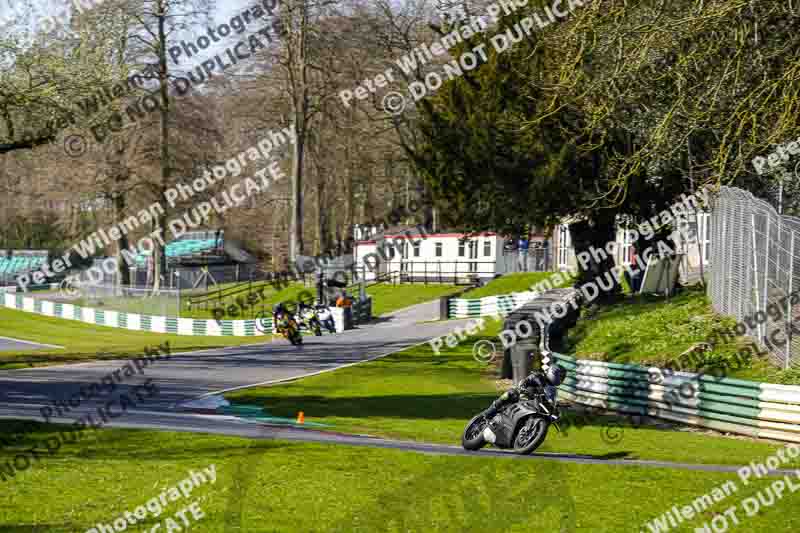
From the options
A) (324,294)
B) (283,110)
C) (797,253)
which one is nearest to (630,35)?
(797,253)

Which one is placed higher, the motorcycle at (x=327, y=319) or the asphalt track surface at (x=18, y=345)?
the motorcycle at (x=327, y=319)

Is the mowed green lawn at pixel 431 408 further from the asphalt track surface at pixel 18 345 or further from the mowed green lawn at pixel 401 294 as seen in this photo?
the mowed green lawn at pixel 401 294

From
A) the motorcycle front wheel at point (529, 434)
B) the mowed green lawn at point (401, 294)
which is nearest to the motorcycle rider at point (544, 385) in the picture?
the motorcycle front wheel at point (529, 434)

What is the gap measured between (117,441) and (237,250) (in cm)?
6438

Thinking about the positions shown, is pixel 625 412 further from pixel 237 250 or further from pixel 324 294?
pixel 237 250

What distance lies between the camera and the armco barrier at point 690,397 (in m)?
13.8

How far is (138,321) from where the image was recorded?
47.4 meters

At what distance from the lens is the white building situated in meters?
55.8

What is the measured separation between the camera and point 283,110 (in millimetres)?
57812

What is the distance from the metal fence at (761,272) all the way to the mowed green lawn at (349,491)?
5836mm

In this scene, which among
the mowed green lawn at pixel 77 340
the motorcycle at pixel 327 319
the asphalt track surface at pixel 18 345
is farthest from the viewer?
the motorcycle at pixel 327 319

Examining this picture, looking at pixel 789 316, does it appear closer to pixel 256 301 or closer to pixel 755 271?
pixel 755 271

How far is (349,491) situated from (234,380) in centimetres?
1399

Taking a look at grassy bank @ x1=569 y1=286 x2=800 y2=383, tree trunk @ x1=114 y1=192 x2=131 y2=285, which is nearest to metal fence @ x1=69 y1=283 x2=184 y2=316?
tree trunk @ x1=114 y1=192 x2=131 y2=285
